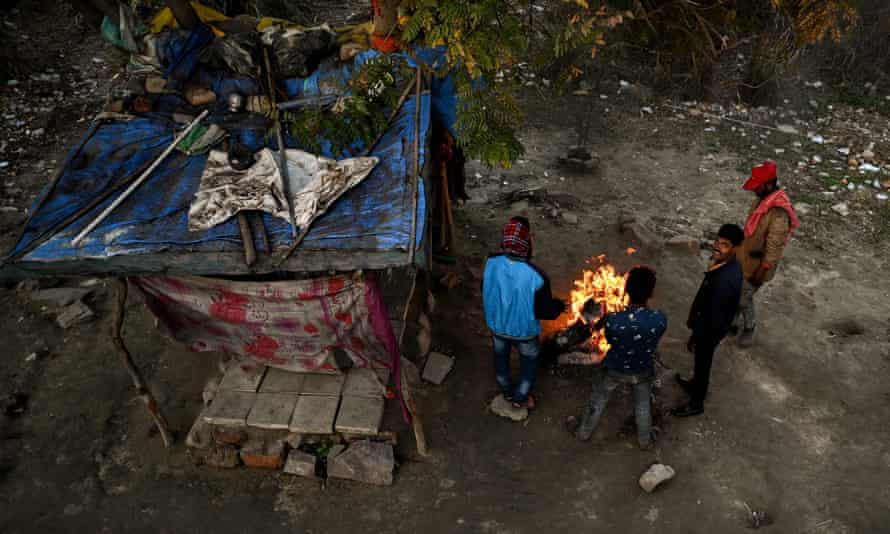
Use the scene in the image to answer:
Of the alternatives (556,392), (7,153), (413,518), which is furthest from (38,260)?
(7,153)

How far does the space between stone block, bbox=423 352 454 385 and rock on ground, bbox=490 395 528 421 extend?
628mm

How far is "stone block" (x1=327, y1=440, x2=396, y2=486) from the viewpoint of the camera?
4.75m

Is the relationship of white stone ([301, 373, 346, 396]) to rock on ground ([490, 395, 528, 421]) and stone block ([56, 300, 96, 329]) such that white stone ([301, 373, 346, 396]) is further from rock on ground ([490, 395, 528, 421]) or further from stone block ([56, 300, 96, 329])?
stone block ([56, 300, 96, 329])

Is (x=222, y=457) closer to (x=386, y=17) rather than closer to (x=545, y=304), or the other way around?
(x=545, y=304)

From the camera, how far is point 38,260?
3709 millimetres

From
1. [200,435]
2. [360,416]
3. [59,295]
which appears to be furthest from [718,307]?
[59,295]

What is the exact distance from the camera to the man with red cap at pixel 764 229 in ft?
16.4

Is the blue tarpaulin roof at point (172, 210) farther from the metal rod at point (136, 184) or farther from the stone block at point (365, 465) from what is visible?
the stone block at point (365, 465)

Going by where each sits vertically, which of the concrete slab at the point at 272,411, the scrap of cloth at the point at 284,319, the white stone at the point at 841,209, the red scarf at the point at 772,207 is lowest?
the concrete slab at the point at 272,411

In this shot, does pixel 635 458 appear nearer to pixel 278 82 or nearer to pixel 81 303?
pixel 278 82

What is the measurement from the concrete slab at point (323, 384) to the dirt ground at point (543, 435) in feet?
2.06

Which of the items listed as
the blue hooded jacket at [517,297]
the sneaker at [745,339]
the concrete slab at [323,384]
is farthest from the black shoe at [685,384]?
the concrete slab at [323,384]

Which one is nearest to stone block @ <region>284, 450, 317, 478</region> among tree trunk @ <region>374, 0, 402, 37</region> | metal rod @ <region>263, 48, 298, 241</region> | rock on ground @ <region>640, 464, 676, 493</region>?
metal rod @ <region>263, 48, 298, 241</region>

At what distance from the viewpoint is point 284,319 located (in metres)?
4.73
